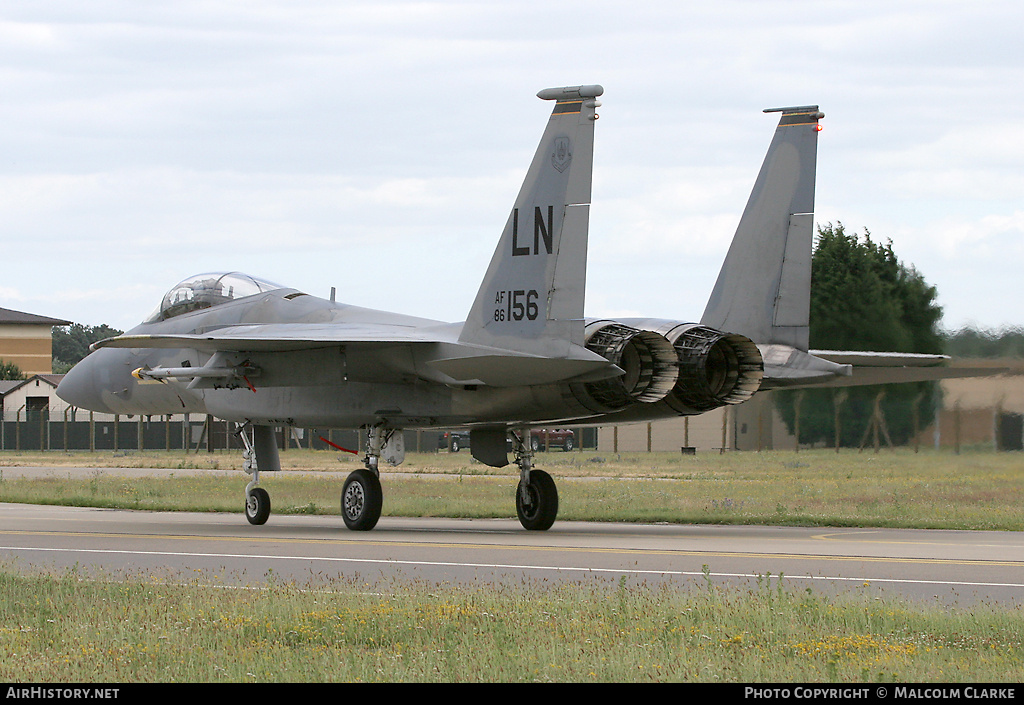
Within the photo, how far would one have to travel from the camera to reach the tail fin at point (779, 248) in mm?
16938

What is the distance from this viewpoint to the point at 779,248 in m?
17.0

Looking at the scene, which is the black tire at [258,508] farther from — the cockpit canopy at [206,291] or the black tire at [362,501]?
the cockpit canopy at [206,291]

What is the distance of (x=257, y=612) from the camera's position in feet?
27.7

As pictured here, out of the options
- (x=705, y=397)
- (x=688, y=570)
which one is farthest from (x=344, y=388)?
(x=688, y=570)

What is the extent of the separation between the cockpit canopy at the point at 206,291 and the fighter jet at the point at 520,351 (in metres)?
0.02

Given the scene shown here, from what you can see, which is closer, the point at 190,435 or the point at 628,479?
the point at 628,479

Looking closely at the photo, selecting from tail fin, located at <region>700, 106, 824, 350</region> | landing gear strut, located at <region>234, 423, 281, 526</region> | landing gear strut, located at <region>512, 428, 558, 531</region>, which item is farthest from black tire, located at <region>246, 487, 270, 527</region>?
tail fin, located at <region>700, 106, 824, 350</region>

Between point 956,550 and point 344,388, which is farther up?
point 344,388

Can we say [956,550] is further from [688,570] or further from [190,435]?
[190,435]

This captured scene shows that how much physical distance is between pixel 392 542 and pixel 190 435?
44282 millimetres

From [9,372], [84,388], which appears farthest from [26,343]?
[84,388]

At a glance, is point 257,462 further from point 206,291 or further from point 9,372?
point 9,372

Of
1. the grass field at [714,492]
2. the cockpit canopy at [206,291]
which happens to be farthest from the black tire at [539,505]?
the cockpit canopy at [206,291]

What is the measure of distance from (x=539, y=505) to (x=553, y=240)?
14.3 feet
